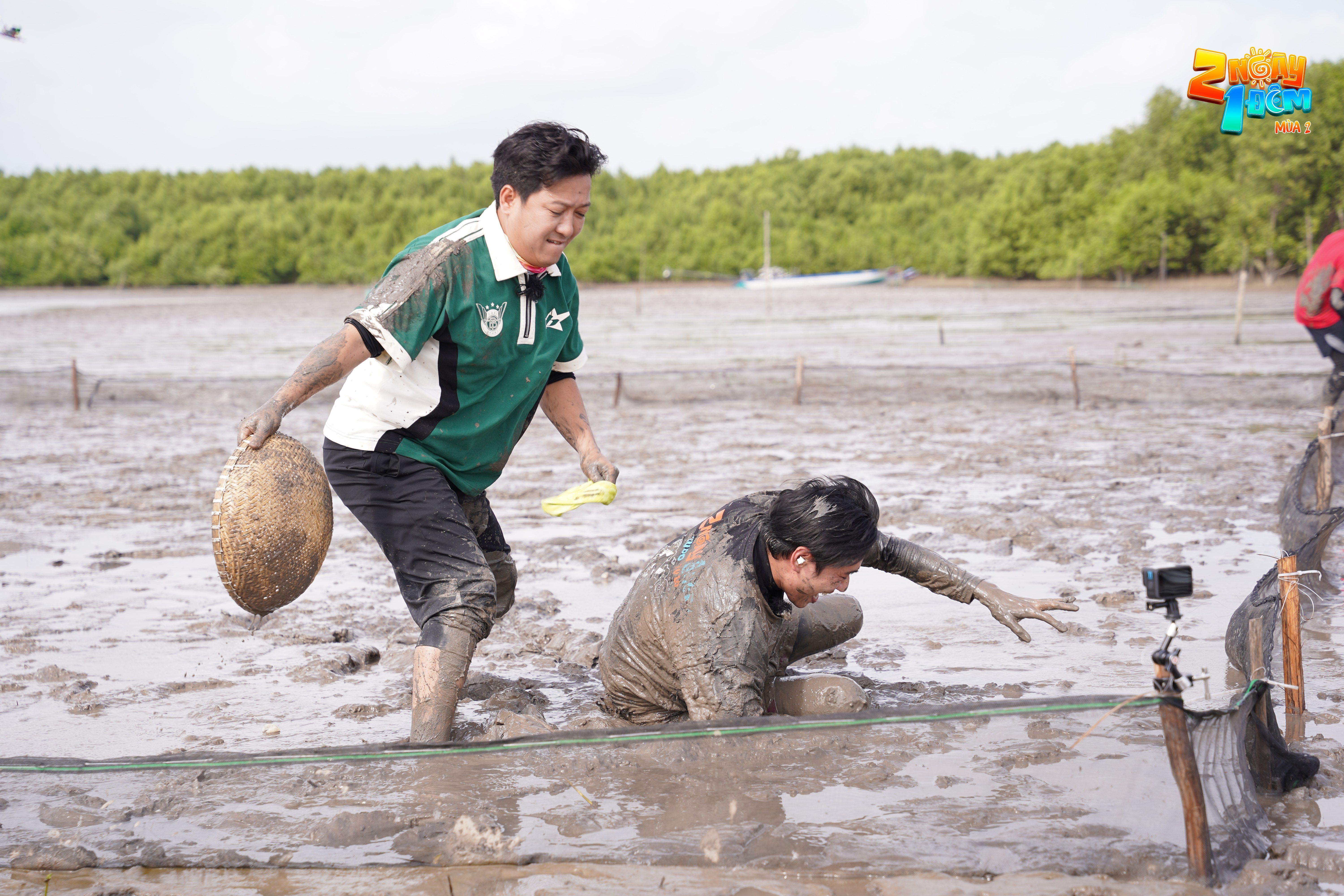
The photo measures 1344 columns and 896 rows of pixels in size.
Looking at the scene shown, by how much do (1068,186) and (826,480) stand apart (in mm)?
85522

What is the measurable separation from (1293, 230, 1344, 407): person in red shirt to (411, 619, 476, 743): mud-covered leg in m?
6.44

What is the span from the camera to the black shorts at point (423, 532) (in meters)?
3.32

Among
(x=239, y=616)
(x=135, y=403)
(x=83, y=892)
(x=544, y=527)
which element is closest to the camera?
(x=83, y=892)

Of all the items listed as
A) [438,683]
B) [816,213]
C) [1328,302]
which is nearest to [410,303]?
[438,683]

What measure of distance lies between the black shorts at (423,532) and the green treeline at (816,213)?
54.3 metres

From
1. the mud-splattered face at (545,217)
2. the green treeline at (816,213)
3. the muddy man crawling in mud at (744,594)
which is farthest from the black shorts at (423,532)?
the green treeline at (816,213)

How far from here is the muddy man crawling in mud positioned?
9.92ft

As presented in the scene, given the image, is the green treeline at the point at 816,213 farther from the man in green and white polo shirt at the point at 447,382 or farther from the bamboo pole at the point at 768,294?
the man in green and white polo shirt at the point at 447,382

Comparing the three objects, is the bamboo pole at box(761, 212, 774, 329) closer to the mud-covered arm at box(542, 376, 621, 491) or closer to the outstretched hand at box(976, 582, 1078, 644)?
the mud-covered arm at box(542, 376, 621, 491)

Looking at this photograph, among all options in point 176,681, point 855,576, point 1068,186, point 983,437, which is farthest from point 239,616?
point 1068,186

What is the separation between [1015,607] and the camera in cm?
347

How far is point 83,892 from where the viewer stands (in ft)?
8.64

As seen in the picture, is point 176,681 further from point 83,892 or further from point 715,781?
point 715,781

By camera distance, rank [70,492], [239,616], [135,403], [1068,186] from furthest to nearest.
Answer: [1068,186] → [135,403] → [70,492] → [239,616]
